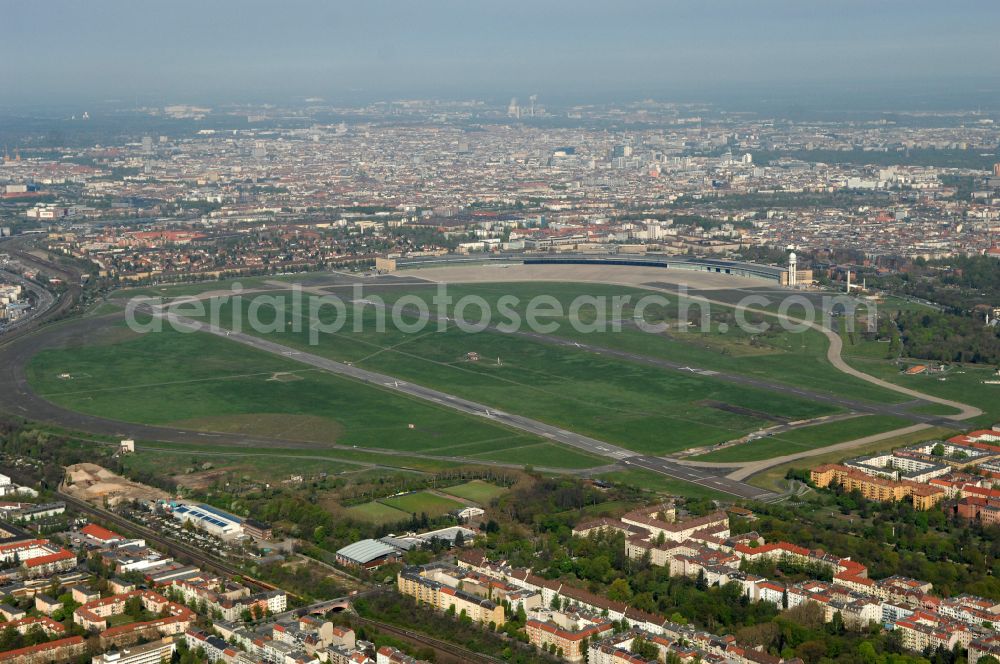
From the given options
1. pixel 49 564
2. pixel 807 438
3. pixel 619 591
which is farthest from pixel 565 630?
pixel 807 438

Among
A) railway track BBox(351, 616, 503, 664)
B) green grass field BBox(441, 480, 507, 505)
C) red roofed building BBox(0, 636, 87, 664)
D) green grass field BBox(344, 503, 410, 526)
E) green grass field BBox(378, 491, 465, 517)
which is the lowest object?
green grass field BBox(441, 480, 507, 505)

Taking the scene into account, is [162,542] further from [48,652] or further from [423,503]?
[48,652]

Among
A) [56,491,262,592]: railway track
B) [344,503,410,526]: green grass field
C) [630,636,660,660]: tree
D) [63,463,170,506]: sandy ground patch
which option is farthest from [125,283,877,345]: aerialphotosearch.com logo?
[630,636,660,660]: tree

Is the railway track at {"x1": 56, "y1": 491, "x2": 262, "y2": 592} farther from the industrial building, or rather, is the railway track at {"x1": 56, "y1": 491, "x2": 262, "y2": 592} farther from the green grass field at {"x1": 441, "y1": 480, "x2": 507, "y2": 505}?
the green grass field at {"x1": 441, "y1": 480, "x2": 507, "y2": 505}

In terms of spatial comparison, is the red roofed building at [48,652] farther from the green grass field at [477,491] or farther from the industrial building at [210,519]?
the green grass field at [477,491]

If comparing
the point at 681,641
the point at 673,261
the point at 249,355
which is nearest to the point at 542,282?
the point at 673,261

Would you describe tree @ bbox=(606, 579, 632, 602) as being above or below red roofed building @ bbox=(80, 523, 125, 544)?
below
